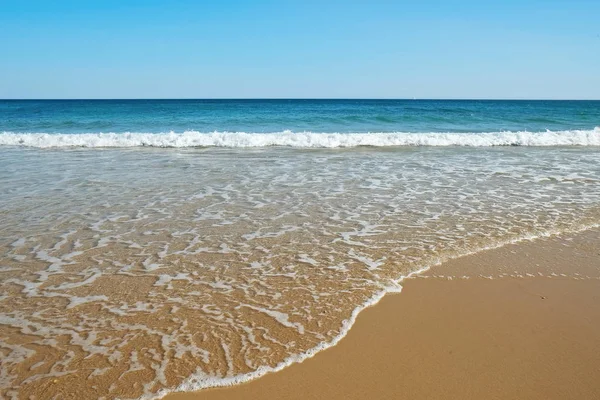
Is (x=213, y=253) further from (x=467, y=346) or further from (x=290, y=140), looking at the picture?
(x=290, y=140)

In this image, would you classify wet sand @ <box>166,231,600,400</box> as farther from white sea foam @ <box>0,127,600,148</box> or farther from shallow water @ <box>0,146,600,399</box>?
white sea foam @ <box>0,127,600,148</box>

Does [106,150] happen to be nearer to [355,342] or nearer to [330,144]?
[330,144]

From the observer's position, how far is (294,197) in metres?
8.65

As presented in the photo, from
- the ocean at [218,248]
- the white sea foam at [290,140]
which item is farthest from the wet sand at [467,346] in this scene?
the white sea foam at [290,140]

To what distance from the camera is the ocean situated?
345 cm

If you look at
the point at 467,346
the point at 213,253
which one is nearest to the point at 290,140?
the point at 213,253

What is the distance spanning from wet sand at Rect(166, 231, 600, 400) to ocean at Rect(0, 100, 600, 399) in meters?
0.22

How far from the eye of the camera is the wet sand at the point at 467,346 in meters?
3.10

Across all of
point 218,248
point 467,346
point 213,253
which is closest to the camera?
point 467,346

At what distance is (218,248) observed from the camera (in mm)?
5852

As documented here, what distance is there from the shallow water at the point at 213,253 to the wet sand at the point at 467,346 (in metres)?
0.24

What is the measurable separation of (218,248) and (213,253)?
190 millimetres

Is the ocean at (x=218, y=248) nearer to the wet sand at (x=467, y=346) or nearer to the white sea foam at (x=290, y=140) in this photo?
the wet sand at (x=467, y=346)

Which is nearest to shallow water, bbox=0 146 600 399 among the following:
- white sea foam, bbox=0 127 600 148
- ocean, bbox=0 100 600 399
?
ocean, bbox=0 100 600 399
